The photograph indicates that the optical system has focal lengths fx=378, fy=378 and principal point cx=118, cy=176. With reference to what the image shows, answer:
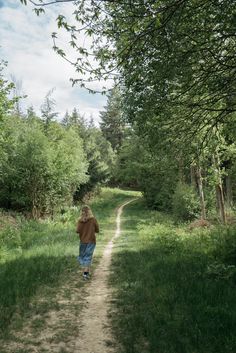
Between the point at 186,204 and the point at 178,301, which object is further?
the point at 186,204

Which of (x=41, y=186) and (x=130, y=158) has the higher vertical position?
(x=130, y=158)

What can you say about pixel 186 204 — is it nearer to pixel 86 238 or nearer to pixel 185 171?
pixel 185 171

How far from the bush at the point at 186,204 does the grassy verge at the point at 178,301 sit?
16.5 meters

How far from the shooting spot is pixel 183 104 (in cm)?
995

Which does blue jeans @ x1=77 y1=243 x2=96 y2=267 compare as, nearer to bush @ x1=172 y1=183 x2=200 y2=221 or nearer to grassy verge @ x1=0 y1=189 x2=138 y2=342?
grassy verge @ x1=0 y1=189 x2=138 y2=342

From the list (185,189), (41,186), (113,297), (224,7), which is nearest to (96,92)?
(224,7)

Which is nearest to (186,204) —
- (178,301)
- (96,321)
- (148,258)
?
(148,258)

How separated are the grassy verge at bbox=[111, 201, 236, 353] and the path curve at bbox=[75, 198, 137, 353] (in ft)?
0.71

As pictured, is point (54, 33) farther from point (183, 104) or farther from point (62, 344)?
point (62, 344)

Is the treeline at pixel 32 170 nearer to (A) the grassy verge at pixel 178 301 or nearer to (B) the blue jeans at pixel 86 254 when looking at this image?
(B) the blue jeans at pixel 86 254

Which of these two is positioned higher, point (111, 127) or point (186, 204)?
point (111, 127)

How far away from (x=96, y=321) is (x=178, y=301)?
1.66m

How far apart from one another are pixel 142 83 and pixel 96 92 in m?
1.69

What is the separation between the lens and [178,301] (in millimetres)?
7508
